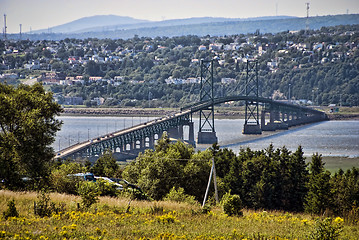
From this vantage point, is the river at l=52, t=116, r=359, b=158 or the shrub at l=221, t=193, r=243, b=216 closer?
the shrub at l=221, t=193, r=243, b=216

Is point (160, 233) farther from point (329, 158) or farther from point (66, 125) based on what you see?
point (66, 125)

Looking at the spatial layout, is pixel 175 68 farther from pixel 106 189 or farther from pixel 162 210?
pixel 162 210

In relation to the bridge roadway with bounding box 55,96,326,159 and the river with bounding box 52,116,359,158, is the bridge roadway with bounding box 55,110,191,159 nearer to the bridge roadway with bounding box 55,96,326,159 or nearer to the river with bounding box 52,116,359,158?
the bridge roadway with bounding box 55,96,326,159

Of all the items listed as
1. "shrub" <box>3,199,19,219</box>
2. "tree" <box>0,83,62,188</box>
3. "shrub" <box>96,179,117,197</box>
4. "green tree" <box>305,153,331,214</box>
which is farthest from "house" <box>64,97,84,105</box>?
"shrub" <box>3,199,19,219</box>

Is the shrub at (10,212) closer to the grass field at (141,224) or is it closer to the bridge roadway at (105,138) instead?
the grass field at (141,224)

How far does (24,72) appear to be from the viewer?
130500 millimetres

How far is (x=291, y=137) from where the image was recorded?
217 feet

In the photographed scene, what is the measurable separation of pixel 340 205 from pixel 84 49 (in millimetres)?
162743

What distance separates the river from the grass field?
30684 mm

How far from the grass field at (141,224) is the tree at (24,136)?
439cm

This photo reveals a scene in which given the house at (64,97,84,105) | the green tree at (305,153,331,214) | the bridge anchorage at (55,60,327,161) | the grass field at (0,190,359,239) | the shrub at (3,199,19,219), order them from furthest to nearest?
the house at (64,97,84,105) → the bridge anchorage at (55,60,327,161) → the green tree at (305,153,331,214) → the shrub at (3,199,19,219) → the grass field at (0,190,359,239)

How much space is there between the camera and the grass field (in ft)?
32.0

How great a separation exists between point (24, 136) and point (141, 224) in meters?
7.89

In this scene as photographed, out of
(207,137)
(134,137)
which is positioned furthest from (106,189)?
(207,137)
